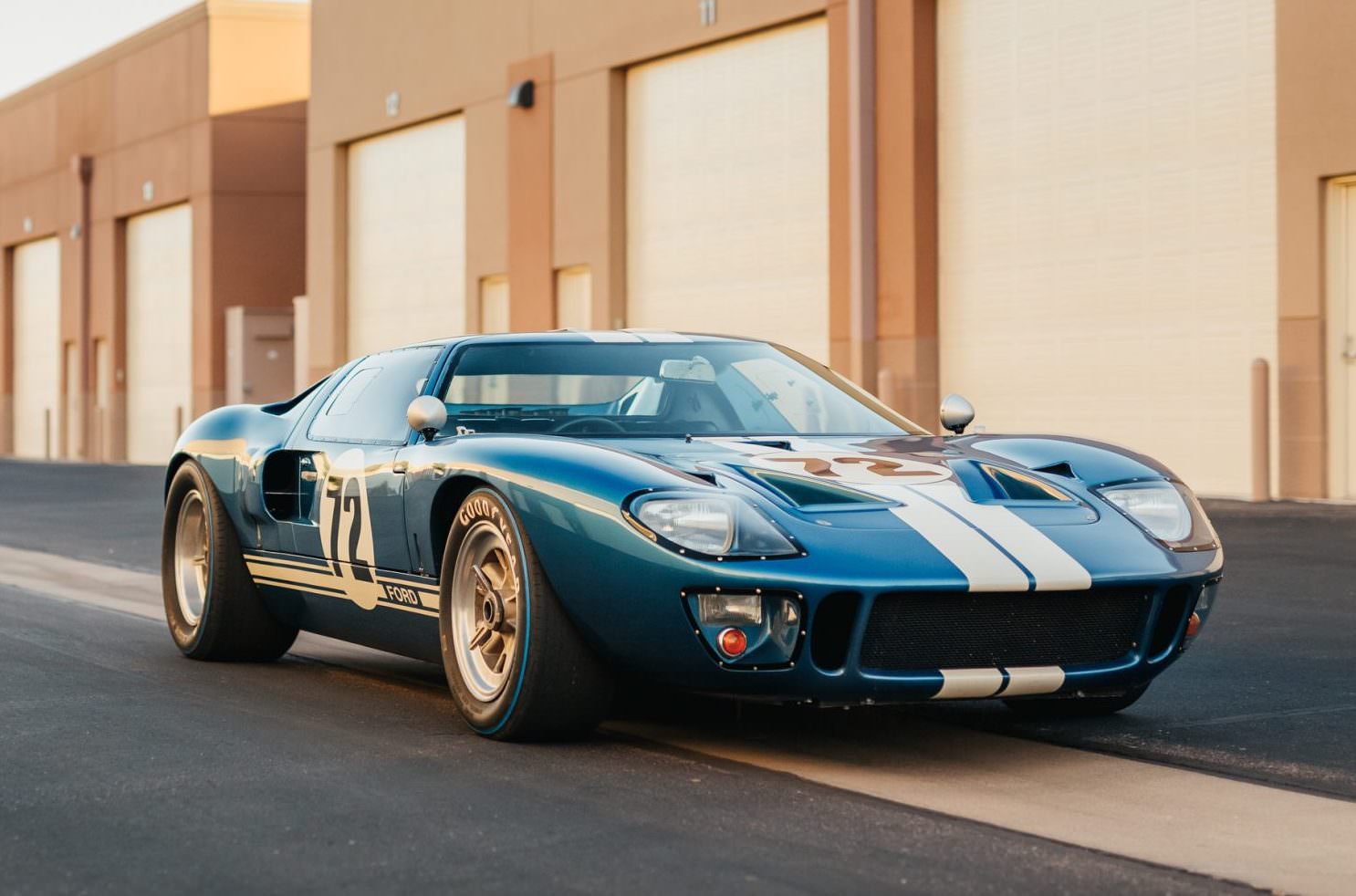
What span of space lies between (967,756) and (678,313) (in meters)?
18.2

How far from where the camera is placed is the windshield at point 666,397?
19.2 ft

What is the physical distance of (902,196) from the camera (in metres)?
19.1

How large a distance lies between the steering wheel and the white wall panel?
11421 mm

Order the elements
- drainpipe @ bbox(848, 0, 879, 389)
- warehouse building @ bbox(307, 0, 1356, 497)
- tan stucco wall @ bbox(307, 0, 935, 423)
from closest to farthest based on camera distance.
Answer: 1. warehouse building @ bbox(307, 0, 1356, 497)
2. tan stucco wall @ bbox(307, 0, 935, 423)
3. drainpipe @ bbox(848, 0, 879, 389)

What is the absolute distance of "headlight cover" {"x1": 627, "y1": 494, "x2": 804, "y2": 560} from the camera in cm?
457

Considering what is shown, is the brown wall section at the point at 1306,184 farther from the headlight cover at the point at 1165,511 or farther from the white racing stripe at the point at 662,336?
the headlight cover at the point at 1165,511

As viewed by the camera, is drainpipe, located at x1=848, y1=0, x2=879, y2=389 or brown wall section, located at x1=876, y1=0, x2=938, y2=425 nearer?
brown wall section, located at x1=876, y1=0, x2=938, y2=425

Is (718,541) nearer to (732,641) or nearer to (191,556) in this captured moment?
(732,641)

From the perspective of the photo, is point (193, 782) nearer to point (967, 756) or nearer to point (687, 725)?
point (687, 725)

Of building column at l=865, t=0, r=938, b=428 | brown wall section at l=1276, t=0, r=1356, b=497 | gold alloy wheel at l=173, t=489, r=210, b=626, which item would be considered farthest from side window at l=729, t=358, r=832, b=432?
building column at l=865, t=0, r=938, b=428

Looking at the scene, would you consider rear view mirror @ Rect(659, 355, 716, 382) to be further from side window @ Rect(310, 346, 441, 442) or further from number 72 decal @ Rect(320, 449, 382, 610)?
number 72 decal @ Rect(320, 449, 382, 610)

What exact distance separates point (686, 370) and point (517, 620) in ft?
4.50

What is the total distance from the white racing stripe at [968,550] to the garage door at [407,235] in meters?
22.7

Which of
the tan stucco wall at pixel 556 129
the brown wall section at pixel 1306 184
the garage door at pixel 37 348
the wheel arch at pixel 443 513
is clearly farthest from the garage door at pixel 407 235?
the wheel arch at pixel 443 513
